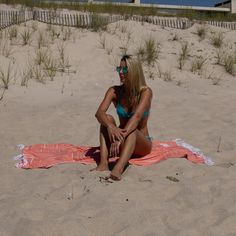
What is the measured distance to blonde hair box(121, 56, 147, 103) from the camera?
3748 mm

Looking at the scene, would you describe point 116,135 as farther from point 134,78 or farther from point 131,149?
point 134,78

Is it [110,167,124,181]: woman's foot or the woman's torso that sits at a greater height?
the woman's torso

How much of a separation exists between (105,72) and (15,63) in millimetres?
1604

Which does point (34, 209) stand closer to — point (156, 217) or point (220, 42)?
point (156, 217)

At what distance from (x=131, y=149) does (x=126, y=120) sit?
0.43 meters

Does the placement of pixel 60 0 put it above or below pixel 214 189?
above

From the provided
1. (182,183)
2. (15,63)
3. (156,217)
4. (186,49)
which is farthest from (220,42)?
(156,217)

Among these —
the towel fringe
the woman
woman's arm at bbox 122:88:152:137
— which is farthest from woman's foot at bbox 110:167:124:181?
the towel fringe

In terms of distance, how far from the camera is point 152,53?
9055mm

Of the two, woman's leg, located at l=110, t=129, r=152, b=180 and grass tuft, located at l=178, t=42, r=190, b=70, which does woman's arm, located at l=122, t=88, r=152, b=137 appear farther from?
grass tuft, located at l=178, t=42, r=190, b=70

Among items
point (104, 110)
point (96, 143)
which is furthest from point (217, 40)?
point (104, 110)

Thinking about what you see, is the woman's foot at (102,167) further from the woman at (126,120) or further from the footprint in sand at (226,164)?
Answer: the footprint in sand at (226,164)

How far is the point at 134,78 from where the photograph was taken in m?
3.80

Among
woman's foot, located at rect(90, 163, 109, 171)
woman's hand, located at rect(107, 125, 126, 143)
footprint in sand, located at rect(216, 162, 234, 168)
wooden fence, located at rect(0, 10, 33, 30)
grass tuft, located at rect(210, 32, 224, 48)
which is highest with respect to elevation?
wooden fence, located at rect(0, 10, 33, 30)
